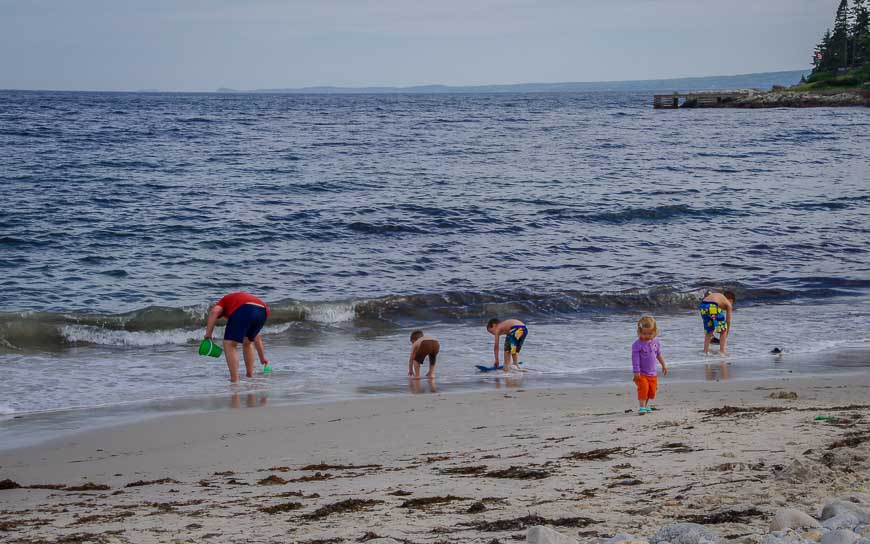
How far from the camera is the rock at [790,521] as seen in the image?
4.00m

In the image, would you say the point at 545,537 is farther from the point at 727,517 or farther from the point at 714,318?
the point at 714,318

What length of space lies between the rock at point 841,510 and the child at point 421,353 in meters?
7.14

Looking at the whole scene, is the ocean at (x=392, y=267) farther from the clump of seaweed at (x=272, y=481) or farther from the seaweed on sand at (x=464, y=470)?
the seaweed on sand at (x=464, y=470)

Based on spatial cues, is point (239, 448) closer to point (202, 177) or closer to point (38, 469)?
point (38, 469)

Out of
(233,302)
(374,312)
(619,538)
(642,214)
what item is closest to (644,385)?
(619,538)

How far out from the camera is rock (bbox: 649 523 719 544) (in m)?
3.85

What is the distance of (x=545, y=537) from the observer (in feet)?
12.9

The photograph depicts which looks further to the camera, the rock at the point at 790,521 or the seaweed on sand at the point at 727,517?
the seaweed on sand at the point at 727,517

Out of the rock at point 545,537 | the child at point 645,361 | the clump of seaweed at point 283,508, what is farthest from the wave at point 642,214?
the rock at point 545,537

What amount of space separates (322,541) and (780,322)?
12.1 meters

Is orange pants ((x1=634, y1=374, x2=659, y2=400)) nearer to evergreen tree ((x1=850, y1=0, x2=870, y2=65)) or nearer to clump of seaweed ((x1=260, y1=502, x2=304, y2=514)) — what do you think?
clump of seaweed ((x1=260, y1=502, x2=304, y2=514))

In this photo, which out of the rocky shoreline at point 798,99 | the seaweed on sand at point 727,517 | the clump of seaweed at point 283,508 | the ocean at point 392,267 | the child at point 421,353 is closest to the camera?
the seaweed on sand at point 727,517

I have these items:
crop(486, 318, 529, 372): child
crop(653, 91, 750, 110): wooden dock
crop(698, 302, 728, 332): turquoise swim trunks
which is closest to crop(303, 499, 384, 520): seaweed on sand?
crop(486, 318, 529, 372): child

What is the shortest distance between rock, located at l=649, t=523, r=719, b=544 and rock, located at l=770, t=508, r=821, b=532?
0.98ft
